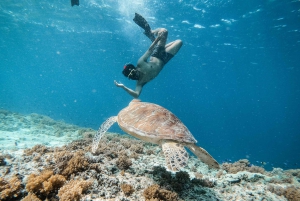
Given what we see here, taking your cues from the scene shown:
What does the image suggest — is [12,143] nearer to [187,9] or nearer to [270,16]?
[187,9]

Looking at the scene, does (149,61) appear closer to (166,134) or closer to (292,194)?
(166,134)

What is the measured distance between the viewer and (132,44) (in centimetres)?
3272

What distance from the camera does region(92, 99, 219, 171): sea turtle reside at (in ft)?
10.7

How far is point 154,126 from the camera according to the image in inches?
152

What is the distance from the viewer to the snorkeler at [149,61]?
739 cm

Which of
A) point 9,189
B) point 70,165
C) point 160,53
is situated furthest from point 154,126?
point 160,53

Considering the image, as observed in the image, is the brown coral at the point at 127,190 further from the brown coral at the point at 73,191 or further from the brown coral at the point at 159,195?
the brown coral at the point at 73,191

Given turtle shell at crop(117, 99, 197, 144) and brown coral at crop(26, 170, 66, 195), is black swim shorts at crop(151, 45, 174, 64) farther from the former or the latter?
brown coral at crop(26, 170, 66, 195)

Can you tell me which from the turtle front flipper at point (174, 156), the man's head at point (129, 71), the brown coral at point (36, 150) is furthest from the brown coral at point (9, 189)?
the man's head at point (129, 71)

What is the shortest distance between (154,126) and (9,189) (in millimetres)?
2858

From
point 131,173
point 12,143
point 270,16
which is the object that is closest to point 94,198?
point 131,173

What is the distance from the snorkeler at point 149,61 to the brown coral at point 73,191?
4621 mm

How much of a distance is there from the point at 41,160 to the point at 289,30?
26686 mm

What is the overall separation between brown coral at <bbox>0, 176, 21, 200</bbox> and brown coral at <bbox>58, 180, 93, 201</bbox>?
0.78 metres
